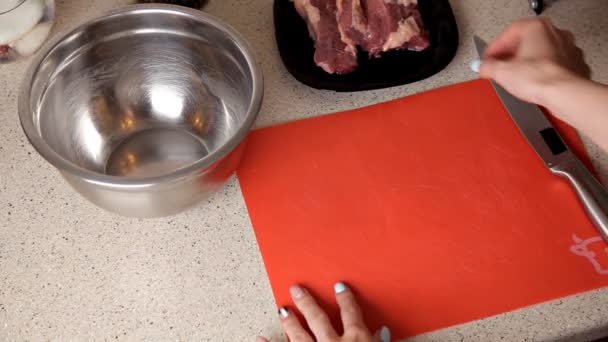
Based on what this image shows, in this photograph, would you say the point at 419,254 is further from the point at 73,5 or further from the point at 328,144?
the point at 73,5

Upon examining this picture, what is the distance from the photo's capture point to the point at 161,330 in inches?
31.8

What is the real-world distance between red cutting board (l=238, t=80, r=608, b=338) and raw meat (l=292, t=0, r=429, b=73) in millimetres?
98


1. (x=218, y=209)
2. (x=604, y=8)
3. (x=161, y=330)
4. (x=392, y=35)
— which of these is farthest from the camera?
(x=604, y=8)

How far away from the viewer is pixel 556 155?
3.13 ft

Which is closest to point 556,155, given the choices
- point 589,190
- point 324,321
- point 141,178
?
point 589,190

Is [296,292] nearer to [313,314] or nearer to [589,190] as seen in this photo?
[313,314]

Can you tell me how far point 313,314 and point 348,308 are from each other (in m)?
0.05

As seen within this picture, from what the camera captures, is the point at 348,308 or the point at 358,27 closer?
the point at 348,308

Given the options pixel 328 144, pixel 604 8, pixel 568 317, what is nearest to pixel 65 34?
pixel 328 144

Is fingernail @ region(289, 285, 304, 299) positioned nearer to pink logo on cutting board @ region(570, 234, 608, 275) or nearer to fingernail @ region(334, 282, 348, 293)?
fingernail @ region(334, 282, 348, 293)

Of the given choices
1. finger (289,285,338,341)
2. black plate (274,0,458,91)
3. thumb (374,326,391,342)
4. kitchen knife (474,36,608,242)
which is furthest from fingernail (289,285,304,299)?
kitchen knife (474,36,608,242)

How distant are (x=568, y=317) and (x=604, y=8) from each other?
2.17ft

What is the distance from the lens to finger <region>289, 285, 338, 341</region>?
785 mm

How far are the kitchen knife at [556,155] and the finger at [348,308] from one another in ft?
1.30
